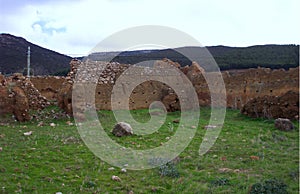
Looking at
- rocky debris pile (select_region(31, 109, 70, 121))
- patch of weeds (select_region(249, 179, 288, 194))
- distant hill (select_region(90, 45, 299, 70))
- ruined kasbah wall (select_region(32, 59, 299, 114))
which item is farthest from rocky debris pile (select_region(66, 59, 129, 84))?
distant hill (select_region(90, 45, 299, 70))

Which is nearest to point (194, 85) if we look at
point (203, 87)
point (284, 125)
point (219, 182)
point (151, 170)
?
point (203, 87)

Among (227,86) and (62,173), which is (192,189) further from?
(227,86)

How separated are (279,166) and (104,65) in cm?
1071

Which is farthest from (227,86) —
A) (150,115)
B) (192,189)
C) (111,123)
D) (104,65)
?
(192,189)

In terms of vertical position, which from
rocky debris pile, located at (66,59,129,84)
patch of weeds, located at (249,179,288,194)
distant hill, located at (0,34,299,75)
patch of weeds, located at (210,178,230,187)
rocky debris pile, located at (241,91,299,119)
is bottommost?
patch of weeds, located at (210,178,230,187)

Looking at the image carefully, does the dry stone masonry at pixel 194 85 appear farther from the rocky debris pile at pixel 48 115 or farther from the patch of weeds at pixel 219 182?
the patch of weeds at pixel 219 182

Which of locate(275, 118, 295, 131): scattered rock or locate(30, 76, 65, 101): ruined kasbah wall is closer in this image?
locate(275, 118, 295, 131): scattered rock

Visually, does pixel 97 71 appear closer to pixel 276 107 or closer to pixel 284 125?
pixel 276 107

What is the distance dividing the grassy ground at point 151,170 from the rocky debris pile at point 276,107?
241 cm

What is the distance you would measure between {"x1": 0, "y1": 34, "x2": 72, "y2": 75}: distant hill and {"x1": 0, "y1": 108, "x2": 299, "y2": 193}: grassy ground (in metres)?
31.5

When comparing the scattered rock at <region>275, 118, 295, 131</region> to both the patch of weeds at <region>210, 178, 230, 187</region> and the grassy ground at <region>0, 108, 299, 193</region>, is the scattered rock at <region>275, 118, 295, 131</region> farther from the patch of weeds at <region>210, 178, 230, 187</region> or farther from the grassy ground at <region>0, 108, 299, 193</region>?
the patch of weeds at <region>210, 178, 230, 187</region>

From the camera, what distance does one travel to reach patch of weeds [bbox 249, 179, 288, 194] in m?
4.96

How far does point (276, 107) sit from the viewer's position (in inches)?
468

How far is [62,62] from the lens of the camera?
48188 millimetres
